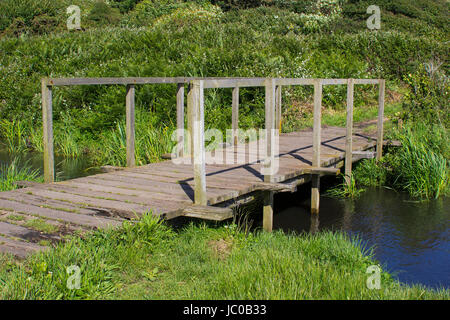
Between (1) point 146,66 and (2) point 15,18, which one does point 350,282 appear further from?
(2) point 15,18

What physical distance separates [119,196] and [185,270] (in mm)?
1533

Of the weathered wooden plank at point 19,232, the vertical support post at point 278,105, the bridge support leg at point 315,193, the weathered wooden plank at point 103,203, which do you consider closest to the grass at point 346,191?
the bridge support leg at point 315,193

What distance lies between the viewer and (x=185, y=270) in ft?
15.4

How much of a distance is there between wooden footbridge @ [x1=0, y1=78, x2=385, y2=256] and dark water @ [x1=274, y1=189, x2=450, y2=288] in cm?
52

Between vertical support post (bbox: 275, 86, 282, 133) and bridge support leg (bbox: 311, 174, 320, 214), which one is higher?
vertical support post (bbox: 275, 86, 282, 133)

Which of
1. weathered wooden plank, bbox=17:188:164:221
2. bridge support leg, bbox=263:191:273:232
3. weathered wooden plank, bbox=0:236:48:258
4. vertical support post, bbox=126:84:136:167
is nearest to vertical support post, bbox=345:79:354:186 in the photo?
bridge support leg, bbox=263:191:273:232

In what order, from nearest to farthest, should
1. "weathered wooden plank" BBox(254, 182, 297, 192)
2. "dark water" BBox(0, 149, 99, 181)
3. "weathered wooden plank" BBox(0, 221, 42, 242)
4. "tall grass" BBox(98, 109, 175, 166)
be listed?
"weathered wooden plank" BBox(0, 221, 42, 242) < "weathered wooden plank" BBox(254, 182, 297, 192) < "tall grass" BBox(98, 109, 175, 166) < "dark water" BBox(0, 149, 99, 181)

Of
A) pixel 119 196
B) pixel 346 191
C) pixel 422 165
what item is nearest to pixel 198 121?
pixel 119 196

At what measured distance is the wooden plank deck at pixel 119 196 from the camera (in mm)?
4777

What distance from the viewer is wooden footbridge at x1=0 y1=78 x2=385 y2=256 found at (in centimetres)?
500

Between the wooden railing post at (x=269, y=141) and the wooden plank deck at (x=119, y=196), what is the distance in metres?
0.22

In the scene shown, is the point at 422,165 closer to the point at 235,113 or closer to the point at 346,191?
the point at 346,191

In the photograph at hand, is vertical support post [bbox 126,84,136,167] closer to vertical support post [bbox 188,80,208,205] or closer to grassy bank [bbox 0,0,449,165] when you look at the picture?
grassy bank [bbox 0,0,449,165]
